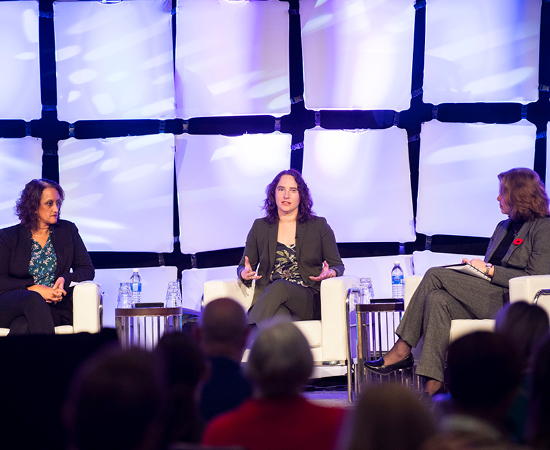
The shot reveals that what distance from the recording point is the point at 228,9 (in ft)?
15.8

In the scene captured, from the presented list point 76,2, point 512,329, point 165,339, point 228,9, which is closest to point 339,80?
point 228,9

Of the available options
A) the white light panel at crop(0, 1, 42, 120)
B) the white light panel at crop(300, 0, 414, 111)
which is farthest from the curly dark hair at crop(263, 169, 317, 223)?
the white light panel at crop(0, 1, 42, 120)

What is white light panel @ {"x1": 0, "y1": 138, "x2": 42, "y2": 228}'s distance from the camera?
4809mm

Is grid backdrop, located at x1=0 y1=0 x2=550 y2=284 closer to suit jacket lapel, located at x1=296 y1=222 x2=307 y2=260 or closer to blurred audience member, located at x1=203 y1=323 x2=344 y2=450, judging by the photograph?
suit jacket lapel, located at x1=296 y1=222 x2=307 y2=260

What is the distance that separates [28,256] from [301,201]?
1814mm

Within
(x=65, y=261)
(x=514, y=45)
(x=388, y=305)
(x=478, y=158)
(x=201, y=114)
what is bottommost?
(x=388, y=305)

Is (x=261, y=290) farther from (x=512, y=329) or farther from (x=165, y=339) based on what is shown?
(x=165, y=339)

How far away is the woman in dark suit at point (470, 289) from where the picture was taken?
338cm

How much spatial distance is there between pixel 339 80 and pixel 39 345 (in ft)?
11.4

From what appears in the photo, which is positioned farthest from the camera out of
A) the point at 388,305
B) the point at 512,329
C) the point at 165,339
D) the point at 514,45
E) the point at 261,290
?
the point at 514,45

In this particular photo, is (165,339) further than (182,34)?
No

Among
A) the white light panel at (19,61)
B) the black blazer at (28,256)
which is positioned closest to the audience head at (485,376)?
the black blazer at (28,256)

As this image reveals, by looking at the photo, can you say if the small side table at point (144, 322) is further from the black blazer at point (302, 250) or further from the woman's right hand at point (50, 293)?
the black blazer at point (302, 250)

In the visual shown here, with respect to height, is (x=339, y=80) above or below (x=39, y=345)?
above
